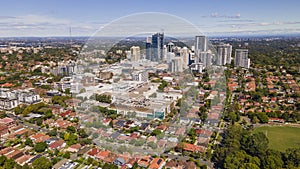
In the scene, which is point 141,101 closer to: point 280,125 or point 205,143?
point 205,143

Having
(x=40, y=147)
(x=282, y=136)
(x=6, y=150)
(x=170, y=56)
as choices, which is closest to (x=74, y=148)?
(x=40, y=147)

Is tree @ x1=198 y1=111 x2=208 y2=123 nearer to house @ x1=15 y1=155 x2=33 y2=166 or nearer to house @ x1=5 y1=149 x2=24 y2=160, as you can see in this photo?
house @ x1=15 y1=155 x2=33 y2=166

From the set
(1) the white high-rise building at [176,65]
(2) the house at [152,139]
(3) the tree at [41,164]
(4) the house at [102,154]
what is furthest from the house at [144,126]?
(3) the tree at [41,164]

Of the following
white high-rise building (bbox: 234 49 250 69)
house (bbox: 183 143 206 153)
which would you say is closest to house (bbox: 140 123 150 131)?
house (bbox: 183 143 206 153)

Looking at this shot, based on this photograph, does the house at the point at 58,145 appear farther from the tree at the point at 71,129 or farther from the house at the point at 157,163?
the house at the point at 157,163

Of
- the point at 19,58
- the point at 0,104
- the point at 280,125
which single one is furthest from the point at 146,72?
the point at 19,58
